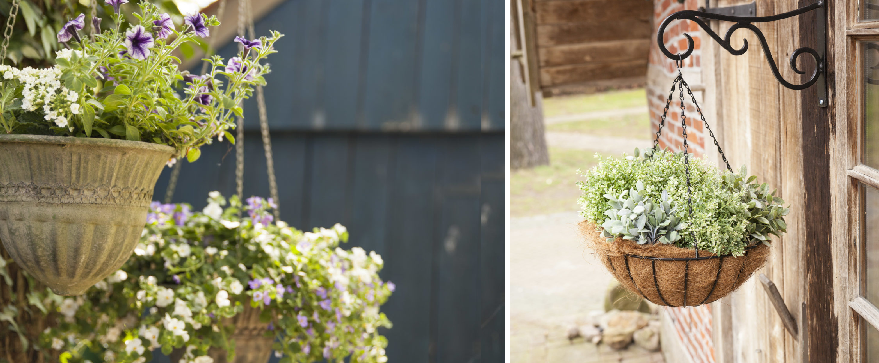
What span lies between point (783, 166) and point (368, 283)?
4.10 ft

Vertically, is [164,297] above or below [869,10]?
below

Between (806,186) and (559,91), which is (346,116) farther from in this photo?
(559,91)

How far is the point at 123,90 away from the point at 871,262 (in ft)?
4.36

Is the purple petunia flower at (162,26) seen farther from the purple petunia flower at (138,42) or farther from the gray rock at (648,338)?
the gray rock at (648,338)

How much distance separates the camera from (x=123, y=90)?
1.12 meters

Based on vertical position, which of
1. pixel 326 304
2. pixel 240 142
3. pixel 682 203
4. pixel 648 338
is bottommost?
pixel 648 338

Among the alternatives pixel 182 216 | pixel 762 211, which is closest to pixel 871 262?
pixel 762 211

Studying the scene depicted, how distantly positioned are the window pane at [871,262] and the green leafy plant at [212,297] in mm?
1321

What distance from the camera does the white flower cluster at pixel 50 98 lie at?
1.07 metres

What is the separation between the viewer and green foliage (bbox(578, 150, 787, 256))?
1.11m

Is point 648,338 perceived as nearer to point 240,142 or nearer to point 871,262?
point 240,142

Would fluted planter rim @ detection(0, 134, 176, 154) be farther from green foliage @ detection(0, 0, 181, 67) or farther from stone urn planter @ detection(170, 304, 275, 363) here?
stone urn planter @ detection(170, 304, 275, 363)

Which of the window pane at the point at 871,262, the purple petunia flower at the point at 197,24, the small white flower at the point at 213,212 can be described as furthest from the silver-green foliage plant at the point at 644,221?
the small white flower at the point at 213,212

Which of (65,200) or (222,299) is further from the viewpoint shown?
(222,299)
